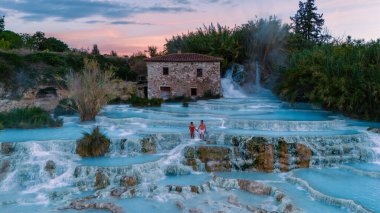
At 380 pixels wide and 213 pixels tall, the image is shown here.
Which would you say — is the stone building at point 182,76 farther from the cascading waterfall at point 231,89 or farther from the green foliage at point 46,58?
the green foliage at point 46,58

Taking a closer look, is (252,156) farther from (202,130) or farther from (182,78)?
(182,78)

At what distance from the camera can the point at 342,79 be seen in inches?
821

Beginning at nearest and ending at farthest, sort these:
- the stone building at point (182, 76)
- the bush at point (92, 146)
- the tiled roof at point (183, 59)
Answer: the bush at point (92, 146), the tiled roof at point (183, 59), the stone building at point (182, 76)

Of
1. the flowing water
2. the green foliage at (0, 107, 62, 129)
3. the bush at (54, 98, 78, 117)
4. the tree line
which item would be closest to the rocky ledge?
the flowing water

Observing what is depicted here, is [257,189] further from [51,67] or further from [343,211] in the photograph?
[51,67]

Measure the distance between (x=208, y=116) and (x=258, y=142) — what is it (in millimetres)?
6002

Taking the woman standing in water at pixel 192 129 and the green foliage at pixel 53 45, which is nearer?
the woman standing in water at pixel 192 129

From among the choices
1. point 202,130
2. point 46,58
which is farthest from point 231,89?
point 202,130

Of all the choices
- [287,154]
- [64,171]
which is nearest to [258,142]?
[287,154]

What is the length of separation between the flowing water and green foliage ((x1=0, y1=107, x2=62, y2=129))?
29.1 inches

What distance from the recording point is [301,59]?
83.0 ft

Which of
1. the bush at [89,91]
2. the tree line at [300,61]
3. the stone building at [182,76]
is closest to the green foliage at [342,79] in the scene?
the tree line at [300,61]

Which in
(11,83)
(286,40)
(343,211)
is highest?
(286,40)

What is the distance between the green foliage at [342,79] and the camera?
67.2 feet
